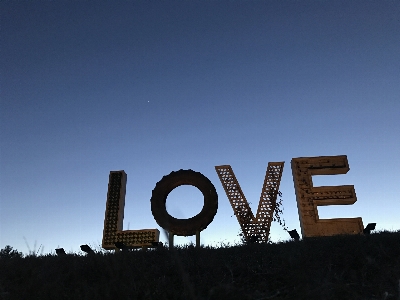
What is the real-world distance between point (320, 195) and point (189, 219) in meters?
5.35

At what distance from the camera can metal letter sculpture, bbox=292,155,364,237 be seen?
542 inches

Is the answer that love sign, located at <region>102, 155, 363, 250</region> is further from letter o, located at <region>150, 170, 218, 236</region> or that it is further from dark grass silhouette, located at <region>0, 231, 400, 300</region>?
dark grass silhouette, located at <region>0, 231, 400, 300</region>

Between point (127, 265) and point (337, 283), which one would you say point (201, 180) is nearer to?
point (127, 265)

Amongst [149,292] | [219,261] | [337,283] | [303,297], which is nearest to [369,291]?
[337,283]

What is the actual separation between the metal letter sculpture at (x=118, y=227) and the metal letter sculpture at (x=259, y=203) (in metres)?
3.43

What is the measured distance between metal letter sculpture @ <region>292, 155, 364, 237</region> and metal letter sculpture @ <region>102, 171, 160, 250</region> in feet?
19.6

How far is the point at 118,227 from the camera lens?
15.1 meters

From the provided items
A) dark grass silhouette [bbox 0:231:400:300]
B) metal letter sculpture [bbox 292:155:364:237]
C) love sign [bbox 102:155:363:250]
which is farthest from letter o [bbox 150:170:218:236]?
metal letter sculpture [bbox 292:155:364:237]

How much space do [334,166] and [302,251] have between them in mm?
5624

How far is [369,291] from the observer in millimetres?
8055

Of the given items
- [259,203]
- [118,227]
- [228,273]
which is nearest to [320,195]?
[259,203]

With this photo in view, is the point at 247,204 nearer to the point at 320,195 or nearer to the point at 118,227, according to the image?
the point at 320,195

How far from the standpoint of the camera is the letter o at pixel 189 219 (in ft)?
45.9

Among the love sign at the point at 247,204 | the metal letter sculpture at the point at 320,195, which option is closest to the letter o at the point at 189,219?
the love sign at the point at 247,204
